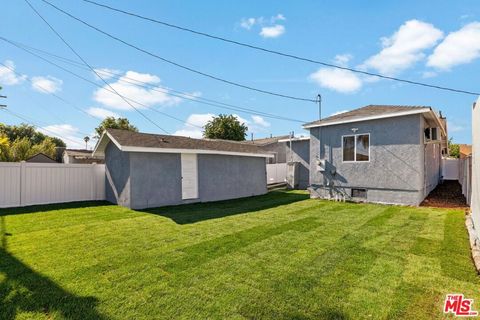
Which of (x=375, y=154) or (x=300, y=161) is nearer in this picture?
(x=375, y=154)

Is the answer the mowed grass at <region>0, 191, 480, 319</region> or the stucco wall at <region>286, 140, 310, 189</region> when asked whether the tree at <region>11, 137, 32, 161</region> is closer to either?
the mowed grass at <region>0, 191, 480, 319</region>

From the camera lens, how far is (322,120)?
44.7 ft

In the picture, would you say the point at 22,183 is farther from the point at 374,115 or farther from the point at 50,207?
the point at 374,115

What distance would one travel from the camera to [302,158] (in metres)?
18.5

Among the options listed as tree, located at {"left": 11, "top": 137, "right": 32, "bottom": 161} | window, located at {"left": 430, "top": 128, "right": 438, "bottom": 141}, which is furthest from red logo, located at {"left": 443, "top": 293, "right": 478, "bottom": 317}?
tree, located at {"left": 11, "top": 137, "right": 32, "bottom": 161}

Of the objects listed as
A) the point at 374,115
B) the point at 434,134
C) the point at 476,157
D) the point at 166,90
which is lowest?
the point at 476,157

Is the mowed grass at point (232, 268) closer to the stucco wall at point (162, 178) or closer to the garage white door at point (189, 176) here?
the stucco wall at point (162, 178)

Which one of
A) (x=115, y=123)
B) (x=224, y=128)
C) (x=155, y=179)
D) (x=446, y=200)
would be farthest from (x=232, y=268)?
(x=115, y=123)

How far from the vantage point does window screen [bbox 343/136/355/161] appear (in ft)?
40.7

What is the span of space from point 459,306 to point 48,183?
13404mm

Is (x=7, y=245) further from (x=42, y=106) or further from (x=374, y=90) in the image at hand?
(x=42, y=106)

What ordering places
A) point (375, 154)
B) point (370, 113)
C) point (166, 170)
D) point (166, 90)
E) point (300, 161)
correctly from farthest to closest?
point (166, 90) < point (300, 161) < point (370, 113) < point (375, 154) < point (166, 170)

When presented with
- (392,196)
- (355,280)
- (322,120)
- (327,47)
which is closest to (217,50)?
(327,47)

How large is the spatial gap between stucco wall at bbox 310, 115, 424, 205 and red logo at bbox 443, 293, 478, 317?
828cm
